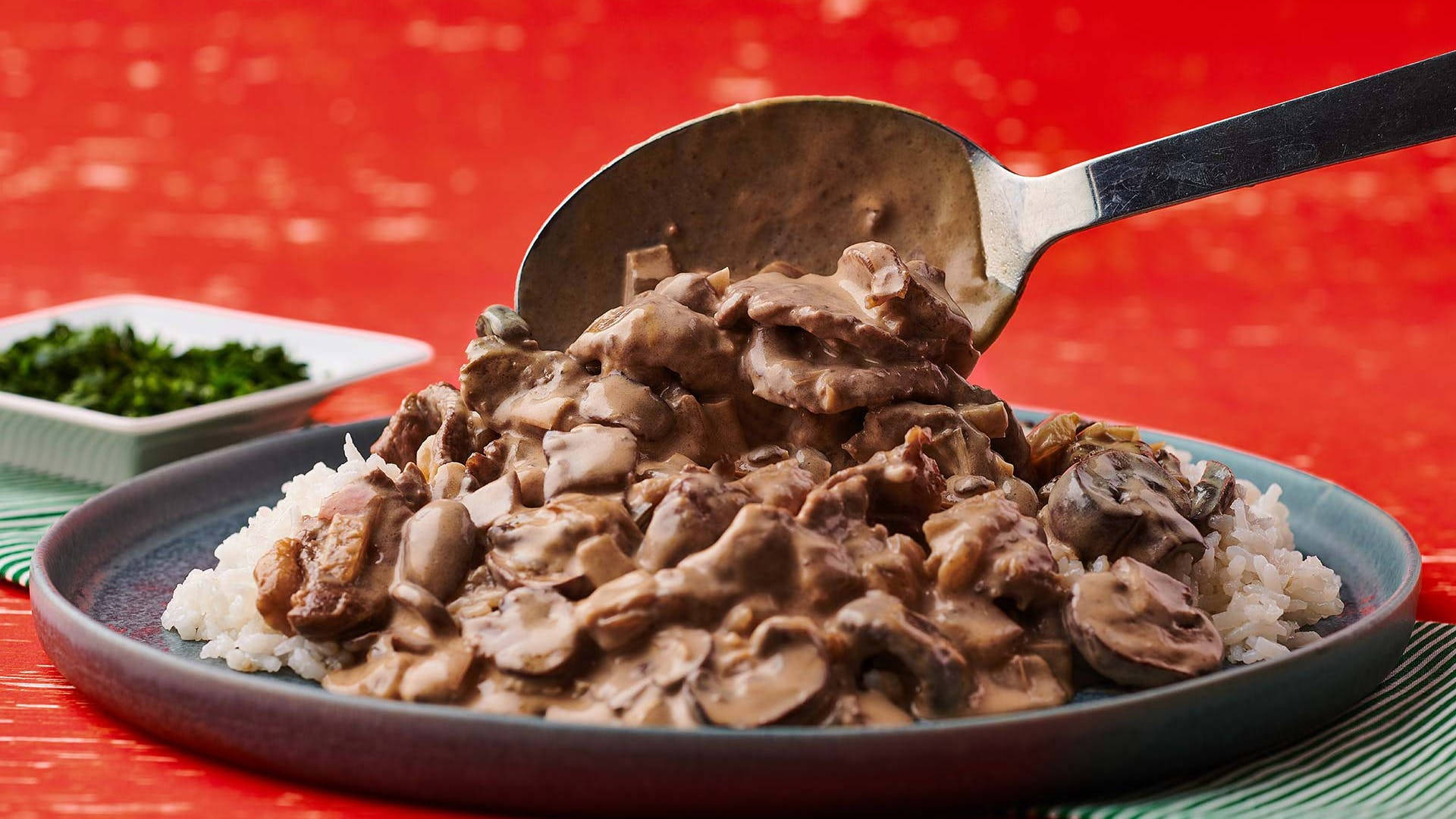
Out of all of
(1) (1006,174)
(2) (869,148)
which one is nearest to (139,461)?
(2) (869,148)

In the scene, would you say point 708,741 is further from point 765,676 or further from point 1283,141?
point 1283,141

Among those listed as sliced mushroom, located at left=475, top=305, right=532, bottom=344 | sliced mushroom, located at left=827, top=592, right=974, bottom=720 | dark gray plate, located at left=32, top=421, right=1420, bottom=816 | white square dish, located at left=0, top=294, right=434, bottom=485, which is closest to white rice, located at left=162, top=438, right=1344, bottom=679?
dark gray plate, located at left=32, top=421, right=1420, bottom=816

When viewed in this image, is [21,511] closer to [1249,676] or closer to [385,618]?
[385,618]

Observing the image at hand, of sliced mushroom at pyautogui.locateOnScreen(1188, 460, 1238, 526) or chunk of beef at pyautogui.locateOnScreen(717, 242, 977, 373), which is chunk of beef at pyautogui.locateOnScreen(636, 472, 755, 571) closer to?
chunk of beef at pyautogui.locateOnScreen(717, 242, 977, 373)

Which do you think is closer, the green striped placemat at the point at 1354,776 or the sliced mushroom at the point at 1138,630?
the green striped placemat at the point at 1354,776

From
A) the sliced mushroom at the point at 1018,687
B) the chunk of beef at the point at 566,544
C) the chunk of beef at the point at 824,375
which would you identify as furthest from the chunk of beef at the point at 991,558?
the chunk of beef at the point at 566,544

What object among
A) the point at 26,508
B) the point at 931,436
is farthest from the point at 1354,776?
the point at 26,508

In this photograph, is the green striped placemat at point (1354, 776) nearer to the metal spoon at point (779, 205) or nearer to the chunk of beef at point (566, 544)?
the chunk of beef at point (566, 544)
